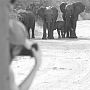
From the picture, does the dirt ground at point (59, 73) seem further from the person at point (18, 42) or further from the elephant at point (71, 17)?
the elephant at point (71, 17)

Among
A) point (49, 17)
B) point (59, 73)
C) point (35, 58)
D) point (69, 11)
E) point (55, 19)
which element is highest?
point (35, 58)

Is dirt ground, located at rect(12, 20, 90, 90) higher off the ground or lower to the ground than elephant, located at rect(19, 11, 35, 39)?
higher

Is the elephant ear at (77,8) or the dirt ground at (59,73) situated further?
the elephant ear at (77,8)

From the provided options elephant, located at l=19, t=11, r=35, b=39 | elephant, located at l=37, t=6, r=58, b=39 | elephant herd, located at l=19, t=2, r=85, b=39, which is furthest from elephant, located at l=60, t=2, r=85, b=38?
elephant, located at l=19, t=11, r=35, b=39

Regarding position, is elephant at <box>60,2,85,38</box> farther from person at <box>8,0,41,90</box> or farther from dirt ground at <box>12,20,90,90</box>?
person at <box>8,0,41,90</box>

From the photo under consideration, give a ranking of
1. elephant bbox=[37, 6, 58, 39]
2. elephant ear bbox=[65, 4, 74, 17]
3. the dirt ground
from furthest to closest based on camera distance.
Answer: elephant ear bbox=[65, 4, 74, 17] < elephant bbox=[37, 6, 58, 39] < the dirt ground

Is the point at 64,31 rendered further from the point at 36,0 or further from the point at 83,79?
→ the point at 83,79

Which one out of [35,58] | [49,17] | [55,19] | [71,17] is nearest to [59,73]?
[35,58]

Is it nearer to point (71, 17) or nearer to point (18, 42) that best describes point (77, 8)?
point (71, 17)

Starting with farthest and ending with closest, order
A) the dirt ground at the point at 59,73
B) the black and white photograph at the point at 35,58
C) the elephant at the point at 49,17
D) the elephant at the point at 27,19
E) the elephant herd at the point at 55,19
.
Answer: the elephant at the point at 27,19 → the elephant herd at the point at 55,19 → the elephant at the point at 49,17 → the dirt ground at the point at 59,73 → the black and white photograph at the point at 35,58

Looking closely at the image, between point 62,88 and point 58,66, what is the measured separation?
8.85 ft

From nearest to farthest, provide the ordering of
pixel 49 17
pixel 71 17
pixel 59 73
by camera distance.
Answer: pixel 59 73 → pixel 49 17 → pixel 71 17

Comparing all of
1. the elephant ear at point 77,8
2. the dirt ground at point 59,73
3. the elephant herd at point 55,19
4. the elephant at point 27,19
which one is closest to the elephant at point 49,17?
the elephant herd at point 55,19

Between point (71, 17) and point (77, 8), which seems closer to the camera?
point (71, 17)
